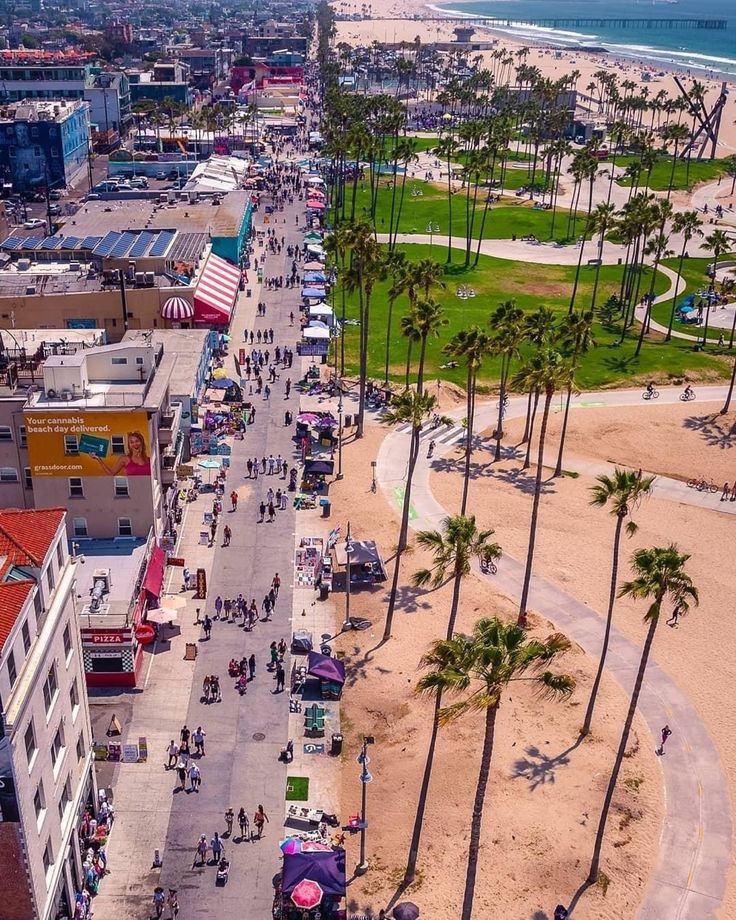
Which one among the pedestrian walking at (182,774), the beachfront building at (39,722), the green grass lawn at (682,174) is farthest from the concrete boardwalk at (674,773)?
the green grass lawn at (682,174)

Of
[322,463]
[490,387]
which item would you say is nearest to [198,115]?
[490,387]

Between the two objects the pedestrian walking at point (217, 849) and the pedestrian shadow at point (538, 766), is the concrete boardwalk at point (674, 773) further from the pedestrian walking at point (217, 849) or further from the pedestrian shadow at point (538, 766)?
the pedestrian walking at point (217, 849)

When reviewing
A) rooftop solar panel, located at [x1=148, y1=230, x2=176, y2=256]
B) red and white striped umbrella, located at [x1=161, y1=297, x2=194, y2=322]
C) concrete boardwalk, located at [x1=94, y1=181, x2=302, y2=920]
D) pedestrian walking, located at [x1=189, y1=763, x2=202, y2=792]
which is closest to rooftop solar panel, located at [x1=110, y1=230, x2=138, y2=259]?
rooftop solar panel, located at [x1=148, y1=230, x2=176, y2=256]

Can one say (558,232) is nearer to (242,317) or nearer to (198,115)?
(242,317)

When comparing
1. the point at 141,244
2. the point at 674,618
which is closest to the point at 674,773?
the point at 674,618

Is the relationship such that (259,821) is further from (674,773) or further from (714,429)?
(714,429)
